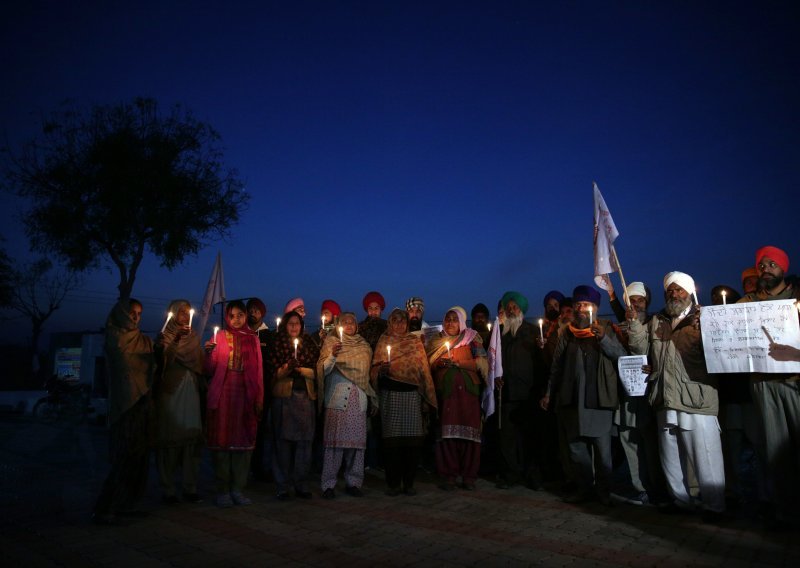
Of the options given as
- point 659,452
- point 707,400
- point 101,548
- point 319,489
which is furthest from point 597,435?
point 101,548

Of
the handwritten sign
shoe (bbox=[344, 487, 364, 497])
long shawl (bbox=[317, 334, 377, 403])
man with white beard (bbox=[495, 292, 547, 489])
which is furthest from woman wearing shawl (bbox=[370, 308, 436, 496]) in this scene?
the handwritten sign

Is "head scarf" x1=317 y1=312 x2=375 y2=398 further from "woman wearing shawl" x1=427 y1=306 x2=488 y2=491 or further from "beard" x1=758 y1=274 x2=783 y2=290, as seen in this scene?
"beard" x1=758 y1=274 x2=783 y2=290

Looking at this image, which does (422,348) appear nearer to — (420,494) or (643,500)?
(420,494)

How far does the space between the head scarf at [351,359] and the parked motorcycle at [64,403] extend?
15.2 metres

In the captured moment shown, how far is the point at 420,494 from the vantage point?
6.39m

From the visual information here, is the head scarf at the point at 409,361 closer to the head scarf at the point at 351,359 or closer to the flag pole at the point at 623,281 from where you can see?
the head scarf at the point at 351,359

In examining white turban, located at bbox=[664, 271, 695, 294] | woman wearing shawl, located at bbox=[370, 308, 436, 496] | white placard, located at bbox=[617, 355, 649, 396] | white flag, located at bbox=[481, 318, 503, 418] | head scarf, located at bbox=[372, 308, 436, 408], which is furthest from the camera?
white flag, located at bbox=[481, 318, 503, 418]

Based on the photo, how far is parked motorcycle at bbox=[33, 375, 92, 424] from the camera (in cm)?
1853

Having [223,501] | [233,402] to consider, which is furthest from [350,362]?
[223,501]

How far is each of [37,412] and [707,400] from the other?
22546 millimetres

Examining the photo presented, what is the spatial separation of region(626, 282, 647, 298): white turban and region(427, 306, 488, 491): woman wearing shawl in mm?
1901

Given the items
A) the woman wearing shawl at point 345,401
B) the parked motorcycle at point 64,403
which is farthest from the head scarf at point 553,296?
the parked motorcycle at point 64,403

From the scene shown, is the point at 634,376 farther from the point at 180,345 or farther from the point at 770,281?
the point at 180,345

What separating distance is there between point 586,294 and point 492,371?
5.00ft
